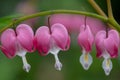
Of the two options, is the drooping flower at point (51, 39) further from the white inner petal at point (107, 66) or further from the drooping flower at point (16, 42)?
the white inner petal at point (107, 66)

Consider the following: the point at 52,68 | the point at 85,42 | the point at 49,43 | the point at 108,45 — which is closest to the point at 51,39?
the point at 49,43

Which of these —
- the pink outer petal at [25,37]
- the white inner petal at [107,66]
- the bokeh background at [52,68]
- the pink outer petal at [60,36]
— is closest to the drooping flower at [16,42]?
the pink outer petal at [25,37]

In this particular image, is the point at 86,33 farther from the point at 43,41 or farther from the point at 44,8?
the point at 44,8

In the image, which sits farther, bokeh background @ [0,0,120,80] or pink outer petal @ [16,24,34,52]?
bokeh background @ [0,0,120,80]

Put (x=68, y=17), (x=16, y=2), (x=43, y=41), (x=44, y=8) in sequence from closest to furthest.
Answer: (x=43, y=41), (x=68, y=17), (x=44, y=8), (x=16, y=2)

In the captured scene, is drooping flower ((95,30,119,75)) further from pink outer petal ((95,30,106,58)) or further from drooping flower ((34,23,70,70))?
drooping flower ((34,23,70,70))

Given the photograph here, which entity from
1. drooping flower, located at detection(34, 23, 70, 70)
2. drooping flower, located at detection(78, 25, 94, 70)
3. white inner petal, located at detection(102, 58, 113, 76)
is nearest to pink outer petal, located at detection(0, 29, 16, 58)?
drooping flower, located at detection(34, 23, 70, 70)

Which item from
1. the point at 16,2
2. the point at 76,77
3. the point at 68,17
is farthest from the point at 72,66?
the point at 16,2
